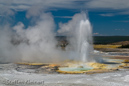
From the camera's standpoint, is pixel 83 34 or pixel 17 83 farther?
pixel 83 34

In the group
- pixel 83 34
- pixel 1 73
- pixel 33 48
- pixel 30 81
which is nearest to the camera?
pixel 30 81

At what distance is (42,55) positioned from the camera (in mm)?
22969

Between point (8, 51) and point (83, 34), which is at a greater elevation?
point (83, 34)

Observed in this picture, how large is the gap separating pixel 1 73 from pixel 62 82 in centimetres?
547

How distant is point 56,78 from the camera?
43.0 ft

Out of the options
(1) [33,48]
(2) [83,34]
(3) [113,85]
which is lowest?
(3) [113,85]

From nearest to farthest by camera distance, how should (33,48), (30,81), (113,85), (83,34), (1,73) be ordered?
(113,85), (30,81), (1,73), (83,34), (33,48)

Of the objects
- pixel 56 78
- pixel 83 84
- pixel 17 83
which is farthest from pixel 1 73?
pixel 83 84

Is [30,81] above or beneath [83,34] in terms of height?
beneath

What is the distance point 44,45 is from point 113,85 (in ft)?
44.6

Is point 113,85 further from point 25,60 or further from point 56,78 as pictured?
point 25,60

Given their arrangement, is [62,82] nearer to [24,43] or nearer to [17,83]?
[17,83]

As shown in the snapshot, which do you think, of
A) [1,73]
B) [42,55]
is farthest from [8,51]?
[1,73]

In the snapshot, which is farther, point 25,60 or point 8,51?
point 8,51
